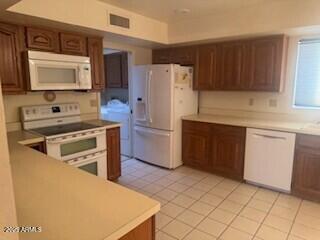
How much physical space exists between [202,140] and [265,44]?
66.1 inches

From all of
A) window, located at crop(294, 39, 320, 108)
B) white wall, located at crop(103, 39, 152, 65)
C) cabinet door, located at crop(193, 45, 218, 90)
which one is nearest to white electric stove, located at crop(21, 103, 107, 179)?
white wall, located at crop(103, 39, 152, 65)

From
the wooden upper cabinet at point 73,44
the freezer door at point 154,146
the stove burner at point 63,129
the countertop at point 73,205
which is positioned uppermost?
the wooden upper cabinet at point 73,44

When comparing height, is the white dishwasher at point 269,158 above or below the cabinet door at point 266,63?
below

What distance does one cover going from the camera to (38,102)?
291cm

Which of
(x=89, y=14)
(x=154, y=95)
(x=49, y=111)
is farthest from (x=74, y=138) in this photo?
(x=154, y=95)

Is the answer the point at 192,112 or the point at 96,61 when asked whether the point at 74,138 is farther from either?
the point at 192,112

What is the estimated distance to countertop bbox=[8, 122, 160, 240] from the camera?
2.81ft

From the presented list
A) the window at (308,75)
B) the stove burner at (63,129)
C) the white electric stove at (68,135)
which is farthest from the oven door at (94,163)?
the window at (308,75)

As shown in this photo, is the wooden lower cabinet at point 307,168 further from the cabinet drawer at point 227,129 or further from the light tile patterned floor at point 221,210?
the cabinet drawer at point 227,129

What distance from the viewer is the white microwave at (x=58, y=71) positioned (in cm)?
248

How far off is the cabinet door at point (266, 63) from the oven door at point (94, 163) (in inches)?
92.4

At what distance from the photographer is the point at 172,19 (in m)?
3.55

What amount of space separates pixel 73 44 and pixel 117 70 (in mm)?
1839

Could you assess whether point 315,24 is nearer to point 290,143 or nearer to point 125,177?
point 290,143
